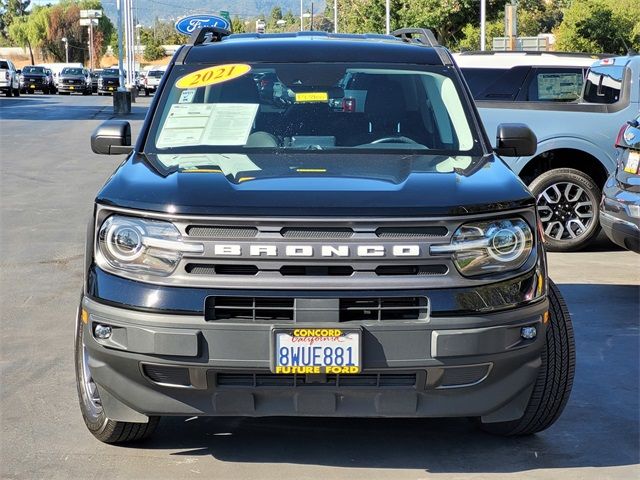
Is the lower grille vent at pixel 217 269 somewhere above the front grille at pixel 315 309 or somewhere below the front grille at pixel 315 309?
above

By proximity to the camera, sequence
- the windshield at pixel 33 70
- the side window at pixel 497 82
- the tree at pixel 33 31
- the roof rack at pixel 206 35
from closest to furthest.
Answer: the roof rack at pixel 206 35, the side window at pixel 497 82, the windshield at pixel 33 70, the tree at pixel 33 31

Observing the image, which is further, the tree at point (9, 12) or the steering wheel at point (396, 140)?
the tree at point (9, 12)

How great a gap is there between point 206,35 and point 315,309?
114 inches

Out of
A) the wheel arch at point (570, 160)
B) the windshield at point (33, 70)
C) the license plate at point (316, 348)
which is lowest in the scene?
the windshield at point (33, 70)

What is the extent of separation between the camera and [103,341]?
4594 mm

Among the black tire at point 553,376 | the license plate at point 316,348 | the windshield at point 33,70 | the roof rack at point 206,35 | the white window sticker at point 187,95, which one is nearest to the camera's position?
the license plate at point 316,348

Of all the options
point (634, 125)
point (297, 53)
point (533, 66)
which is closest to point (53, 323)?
point (297, 53)

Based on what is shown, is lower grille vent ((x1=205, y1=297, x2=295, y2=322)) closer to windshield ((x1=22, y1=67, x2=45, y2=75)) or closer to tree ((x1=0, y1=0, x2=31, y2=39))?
windshield ((x1=22, y1=67, x2=45, y2=75))

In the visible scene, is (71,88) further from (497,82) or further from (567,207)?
(567,207)

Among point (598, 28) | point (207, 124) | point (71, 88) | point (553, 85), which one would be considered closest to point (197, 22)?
point (598, 28)

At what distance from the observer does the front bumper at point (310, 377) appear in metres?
4.41

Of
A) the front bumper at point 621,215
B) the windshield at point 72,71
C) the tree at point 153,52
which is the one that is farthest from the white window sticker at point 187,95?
the tree at point 153,52

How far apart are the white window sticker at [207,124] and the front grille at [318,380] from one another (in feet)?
4.95

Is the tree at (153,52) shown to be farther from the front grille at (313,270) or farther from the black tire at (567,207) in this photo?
the front grille at (313,270)
